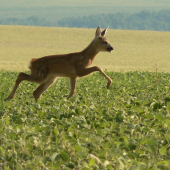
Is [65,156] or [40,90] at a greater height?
[40,90]

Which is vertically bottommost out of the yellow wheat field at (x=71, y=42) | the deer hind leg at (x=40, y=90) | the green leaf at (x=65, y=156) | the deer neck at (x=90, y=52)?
the green leaf at (x=65, y=156)

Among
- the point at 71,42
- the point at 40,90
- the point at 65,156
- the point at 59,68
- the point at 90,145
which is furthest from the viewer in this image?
the point at 71,42

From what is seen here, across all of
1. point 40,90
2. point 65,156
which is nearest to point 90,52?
point 40,90

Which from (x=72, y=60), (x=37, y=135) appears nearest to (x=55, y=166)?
(x=37, y=135)

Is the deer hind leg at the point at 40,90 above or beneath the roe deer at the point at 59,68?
beneath

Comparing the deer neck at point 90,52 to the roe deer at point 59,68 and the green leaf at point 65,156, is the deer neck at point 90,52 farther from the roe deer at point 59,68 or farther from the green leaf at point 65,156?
the green leaf at point 65,156

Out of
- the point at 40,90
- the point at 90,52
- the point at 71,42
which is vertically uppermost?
the point at 71,42

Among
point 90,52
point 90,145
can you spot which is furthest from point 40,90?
point 90,145

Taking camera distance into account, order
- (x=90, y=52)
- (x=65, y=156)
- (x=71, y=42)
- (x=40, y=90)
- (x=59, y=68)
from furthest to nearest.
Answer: (x=71, y=42) → (x=90, y=52) → (x=40, y=90) → (x=59, y=68) → (x=65, y=156)

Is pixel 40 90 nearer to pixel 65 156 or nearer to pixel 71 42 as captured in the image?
pixel 65 156

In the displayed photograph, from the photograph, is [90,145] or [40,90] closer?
[90,145]

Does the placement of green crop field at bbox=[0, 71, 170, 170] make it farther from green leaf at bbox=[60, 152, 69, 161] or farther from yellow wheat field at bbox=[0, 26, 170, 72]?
yellow wheat field at bbox=[0, 26, 170, 72]

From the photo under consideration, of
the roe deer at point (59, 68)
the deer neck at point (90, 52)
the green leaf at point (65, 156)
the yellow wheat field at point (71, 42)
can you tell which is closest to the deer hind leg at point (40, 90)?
the roe deer at point (59, 68)

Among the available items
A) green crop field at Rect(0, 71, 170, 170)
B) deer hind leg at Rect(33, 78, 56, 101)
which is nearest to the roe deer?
deer hind leg at Rect(33, 78, 56, 101)
